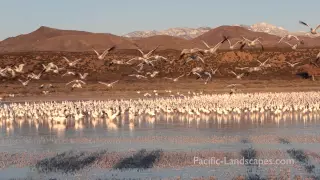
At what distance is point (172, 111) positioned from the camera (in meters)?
34.3

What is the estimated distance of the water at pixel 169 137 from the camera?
57.6ft

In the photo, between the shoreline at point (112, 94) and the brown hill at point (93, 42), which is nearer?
the shoreline at point (112, 94)

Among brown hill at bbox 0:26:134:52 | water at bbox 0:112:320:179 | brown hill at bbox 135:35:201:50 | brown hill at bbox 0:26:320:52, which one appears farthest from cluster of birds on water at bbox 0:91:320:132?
brown hill at bbox 135:35:201:50

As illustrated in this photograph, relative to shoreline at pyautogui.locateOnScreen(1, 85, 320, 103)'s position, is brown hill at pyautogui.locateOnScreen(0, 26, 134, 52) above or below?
above

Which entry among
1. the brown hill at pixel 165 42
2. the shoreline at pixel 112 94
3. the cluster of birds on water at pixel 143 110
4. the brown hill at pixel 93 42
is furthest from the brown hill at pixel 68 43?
the cluster of birds on water at pixel 143 110

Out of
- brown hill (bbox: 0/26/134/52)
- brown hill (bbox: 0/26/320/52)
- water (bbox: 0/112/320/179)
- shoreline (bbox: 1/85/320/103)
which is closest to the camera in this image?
water (bbox: 0/112/320/179)

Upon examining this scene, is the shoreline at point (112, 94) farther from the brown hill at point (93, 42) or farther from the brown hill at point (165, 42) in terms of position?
the brown hill at point (165, 42)

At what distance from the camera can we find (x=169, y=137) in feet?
79.0

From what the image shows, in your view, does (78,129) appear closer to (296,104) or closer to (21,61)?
(296,104)

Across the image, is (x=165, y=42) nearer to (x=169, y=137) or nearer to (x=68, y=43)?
(x=68, y=43)

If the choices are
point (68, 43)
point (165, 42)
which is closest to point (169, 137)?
point (68, 43)

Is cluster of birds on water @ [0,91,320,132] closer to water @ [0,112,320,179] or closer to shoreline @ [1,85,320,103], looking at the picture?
water @ [0,112,320,179]

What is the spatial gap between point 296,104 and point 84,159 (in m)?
18.4

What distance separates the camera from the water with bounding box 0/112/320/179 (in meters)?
17.6
